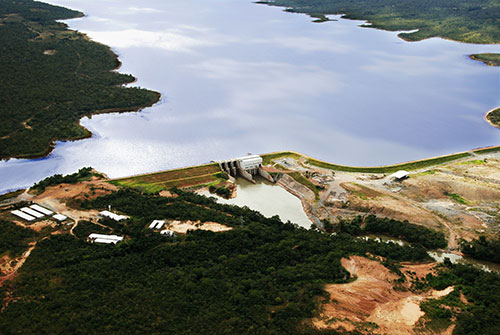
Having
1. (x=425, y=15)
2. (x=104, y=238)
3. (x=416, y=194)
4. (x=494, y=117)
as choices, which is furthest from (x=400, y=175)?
(x=425, y=15)

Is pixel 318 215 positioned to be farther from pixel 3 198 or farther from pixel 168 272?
pixel 3 198

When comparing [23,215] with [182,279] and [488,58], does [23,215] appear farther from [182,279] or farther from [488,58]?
[488,58]

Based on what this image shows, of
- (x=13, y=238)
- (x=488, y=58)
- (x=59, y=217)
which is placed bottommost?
(x=59, y=217)

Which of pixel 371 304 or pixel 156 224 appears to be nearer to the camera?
pixel 371 304

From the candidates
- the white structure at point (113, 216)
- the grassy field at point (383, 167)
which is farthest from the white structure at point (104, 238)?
the grassy field at point (383, 167)

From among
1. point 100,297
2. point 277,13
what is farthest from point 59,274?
point 277,13

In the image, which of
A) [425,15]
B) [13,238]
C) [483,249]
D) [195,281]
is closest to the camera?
[195,281]

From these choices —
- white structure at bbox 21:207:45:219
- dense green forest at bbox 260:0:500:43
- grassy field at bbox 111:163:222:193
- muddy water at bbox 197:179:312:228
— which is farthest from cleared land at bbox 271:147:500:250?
dense green forest at bbox 260:0:500:43

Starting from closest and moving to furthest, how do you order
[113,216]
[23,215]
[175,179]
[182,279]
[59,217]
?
[182,279], [23,215], [59,217], [113,216], [175,179]
